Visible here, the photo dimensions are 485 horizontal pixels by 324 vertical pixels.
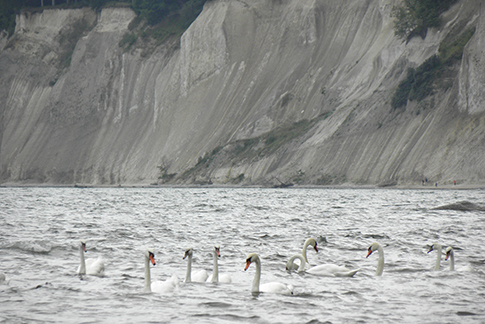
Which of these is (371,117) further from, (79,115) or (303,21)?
(79,115)

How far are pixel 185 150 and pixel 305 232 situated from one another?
5454cm

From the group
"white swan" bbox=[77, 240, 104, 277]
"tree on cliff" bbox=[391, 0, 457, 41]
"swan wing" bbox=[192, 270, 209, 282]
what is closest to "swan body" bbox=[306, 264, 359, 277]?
"swan wing" bbox=[192, 270, 209, 282]

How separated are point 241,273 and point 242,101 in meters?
61.5

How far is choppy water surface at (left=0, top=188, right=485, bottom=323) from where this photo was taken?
8.30 m

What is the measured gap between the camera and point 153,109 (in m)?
80.4

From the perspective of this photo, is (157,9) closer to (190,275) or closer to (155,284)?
Result: (190,275)

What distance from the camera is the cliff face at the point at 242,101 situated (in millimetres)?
54344

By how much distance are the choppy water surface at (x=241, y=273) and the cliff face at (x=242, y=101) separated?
32.5 m

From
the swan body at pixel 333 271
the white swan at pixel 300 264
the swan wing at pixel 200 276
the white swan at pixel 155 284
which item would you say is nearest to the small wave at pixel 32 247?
the swan wing at pixel 200 276

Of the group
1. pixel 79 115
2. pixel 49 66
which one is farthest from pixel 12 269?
pixel 49 66

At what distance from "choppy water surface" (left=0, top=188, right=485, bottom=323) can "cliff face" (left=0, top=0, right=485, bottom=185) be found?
3247cm

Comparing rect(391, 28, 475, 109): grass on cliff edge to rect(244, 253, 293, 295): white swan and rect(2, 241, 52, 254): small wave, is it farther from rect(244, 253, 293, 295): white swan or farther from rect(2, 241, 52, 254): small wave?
rect(244, 253, 293, 295): white swan

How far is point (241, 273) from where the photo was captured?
1195 cm

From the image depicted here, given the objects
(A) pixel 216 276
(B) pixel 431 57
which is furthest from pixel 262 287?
(B) pixel 431 57
